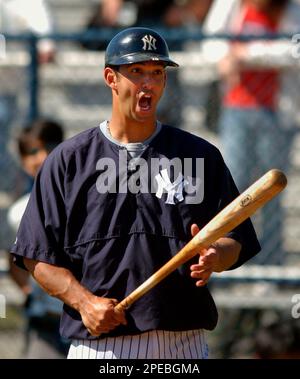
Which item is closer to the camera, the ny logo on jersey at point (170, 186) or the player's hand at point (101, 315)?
the player's hand at point (101, 315)

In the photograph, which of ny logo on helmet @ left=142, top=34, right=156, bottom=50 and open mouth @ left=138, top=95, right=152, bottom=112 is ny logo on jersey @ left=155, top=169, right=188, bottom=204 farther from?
ny logo on helmet @ left=142, top=34, right=156, bottom=50

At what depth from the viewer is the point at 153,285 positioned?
14.1ft

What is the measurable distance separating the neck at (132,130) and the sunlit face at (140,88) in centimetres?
4

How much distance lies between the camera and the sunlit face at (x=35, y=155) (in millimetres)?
6723

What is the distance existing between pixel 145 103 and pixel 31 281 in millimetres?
2808

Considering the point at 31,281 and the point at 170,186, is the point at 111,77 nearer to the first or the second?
the point at 170,186

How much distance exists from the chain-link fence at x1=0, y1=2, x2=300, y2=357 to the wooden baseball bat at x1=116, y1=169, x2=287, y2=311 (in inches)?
135

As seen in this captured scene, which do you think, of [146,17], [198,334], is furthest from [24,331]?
[198,334]

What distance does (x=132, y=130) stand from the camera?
4.56 meters

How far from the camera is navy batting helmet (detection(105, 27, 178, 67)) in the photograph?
4461mm

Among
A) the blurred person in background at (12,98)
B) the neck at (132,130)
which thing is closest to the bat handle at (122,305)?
the neck at (132,130)

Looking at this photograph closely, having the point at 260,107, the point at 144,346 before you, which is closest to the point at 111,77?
the point at 144,346

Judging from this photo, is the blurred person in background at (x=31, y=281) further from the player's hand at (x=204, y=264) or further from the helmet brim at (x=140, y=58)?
the player's hand at (x=204, y=264)

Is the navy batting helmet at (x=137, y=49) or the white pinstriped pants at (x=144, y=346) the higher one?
the navy batting helmet at (x=137, y=49)
